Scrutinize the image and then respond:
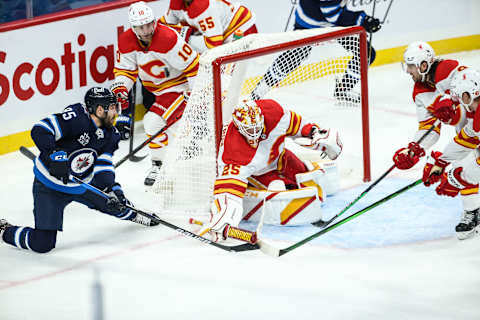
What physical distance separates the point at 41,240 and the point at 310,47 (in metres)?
1.79

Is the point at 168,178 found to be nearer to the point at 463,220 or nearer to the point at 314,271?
the point at 314,271

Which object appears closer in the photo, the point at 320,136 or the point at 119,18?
the point at 320,136

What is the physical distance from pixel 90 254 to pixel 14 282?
0.44m

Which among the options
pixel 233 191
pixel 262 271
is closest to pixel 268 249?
pixel 262 271

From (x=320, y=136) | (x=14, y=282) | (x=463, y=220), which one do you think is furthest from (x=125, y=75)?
(x=463, y=220)

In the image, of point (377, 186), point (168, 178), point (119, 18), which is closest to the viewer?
point (168, 178)

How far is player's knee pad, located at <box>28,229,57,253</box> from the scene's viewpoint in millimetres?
4469

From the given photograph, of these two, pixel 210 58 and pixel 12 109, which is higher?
pixel 210 58

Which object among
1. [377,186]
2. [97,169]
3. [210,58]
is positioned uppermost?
[210,58]

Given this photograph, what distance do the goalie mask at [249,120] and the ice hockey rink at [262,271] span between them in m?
0.51

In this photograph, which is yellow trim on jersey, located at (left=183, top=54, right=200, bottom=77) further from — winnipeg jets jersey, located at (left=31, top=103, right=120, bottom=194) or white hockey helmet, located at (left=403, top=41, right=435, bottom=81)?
white hockey helmet, located at (left=403, top=41, right=435, bottom=81)

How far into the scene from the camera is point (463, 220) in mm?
4469

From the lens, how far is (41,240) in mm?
4473

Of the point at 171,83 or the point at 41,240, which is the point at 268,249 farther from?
the point at 171,83
